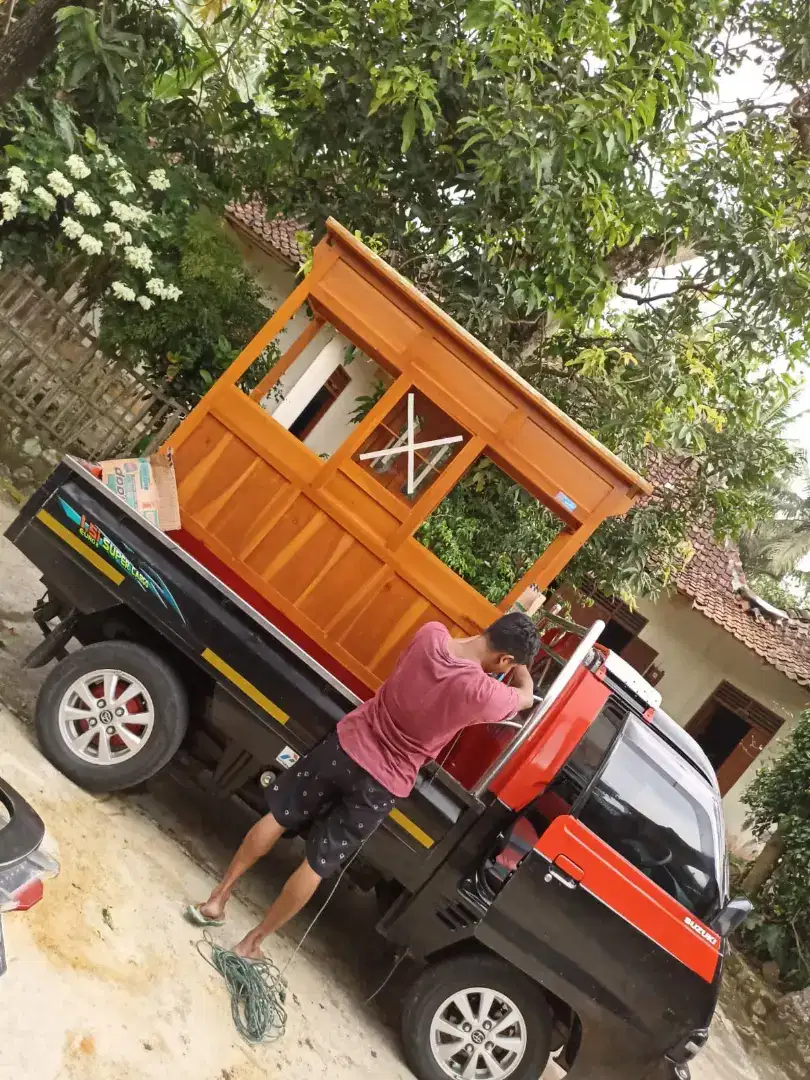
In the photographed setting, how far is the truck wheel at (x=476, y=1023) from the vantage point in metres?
3.63

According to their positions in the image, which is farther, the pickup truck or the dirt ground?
the pickup truck

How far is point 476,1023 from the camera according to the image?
3672 mm

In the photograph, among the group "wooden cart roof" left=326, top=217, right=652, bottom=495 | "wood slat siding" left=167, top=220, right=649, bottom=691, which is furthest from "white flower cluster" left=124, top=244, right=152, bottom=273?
"wooden cart roof" left=326, top=217, right=652, bottom=495

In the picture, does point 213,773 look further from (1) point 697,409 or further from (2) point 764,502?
(2) point 764,502

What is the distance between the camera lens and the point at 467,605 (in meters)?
4.30

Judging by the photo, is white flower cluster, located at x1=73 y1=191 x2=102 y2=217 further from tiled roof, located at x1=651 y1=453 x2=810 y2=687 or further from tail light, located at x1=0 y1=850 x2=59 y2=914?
tiled roof, located at x1=651 y1=453 x2=810 y2=687

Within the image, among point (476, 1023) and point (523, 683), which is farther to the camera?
point (476, 1023)

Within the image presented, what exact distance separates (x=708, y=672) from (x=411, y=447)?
34.9 ft

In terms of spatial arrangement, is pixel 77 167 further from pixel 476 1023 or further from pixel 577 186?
pixel 476 1023

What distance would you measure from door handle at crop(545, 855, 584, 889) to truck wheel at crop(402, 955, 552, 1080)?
21.2 inches

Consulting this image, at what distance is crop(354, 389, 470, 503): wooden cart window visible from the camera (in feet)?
14.1

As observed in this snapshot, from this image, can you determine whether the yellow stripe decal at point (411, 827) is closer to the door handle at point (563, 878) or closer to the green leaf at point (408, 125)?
the door handle at point (563, 878)

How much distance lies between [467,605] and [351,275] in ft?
6.11

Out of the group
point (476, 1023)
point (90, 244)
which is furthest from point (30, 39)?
point (476, 1023)
